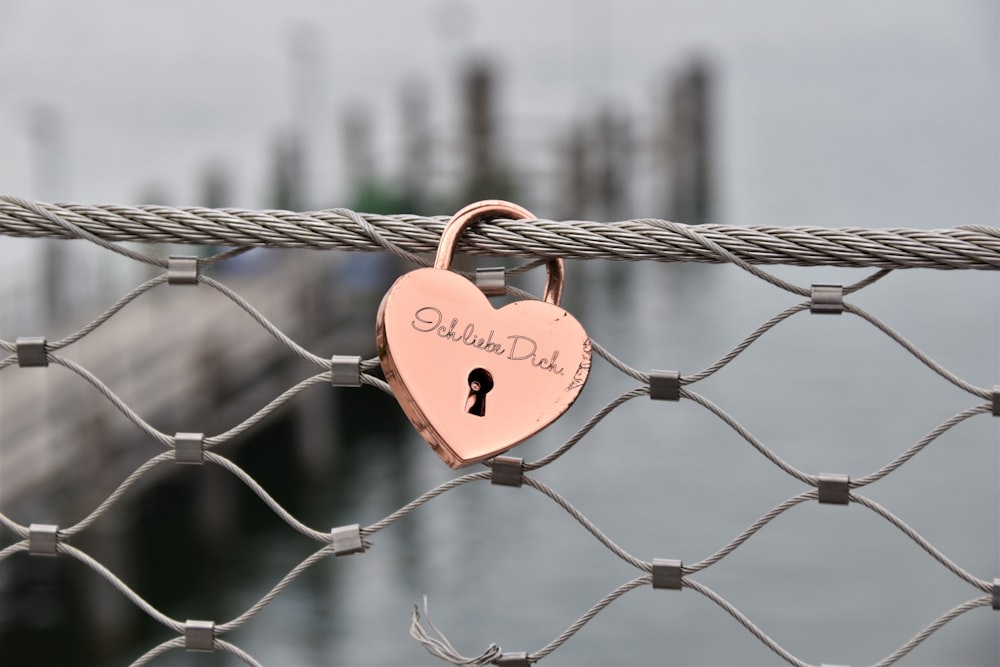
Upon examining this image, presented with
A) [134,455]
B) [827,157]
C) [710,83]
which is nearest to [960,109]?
[827,157]

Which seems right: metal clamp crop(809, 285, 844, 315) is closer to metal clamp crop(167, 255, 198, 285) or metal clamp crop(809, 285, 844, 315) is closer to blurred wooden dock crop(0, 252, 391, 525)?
metal clamp crop(167, 255, 198, 285)

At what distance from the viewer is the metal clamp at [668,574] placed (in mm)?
1102

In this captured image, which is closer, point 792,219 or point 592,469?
point 592,469

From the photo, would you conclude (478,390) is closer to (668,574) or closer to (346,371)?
(346,371)

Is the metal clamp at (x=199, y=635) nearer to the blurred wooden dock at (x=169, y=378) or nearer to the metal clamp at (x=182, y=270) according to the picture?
the metal clamp at (x=182, y=270)

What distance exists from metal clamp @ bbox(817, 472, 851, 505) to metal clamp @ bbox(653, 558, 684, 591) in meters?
0.15

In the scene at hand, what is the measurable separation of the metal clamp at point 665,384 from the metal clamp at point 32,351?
66 cm

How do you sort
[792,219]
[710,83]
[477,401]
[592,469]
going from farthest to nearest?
1. [710,83]
2. [792,219]
3. [592,469]
4. [477,401]

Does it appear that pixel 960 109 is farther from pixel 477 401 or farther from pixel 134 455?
pixel 477 401

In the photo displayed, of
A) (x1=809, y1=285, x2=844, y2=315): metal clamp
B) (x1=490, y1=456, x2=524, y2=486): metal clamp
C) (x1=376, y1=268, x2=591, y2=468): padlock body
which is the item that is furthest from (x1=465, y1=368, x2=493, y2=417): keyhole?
(x1=809, y1=285, x2=844, y2=315): metal clamp

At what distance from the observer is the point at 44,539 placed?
1.25 meters

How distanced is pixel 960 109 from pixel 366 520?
29.8 meters

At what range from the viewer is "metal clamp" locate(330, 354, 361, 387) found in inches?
44.1

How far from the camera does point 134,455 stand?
9523mm
